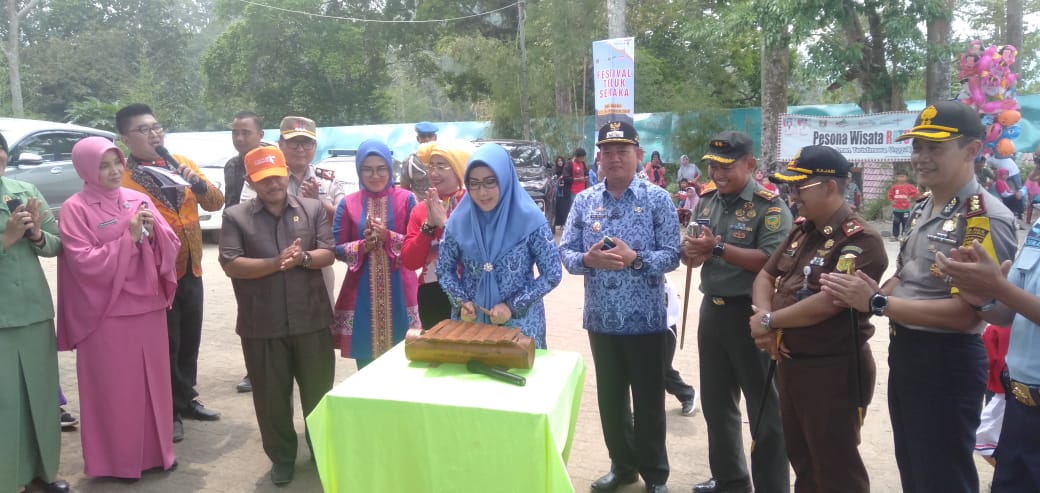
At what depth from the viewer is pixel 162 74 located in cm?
3428

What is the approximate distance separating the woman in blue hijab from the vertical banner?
8745 millimetres

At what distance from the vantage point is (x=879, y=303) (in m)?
2.50

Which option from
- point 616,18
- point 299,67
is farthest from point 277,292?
point 299,67

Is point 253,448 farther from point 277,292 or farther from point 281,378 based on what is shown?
point 277,292

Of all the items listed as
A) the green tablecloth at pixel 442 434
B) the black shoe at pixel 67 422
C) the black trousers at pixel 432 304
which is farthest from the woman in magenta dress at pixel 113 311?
the green tablecloth at pixel 442 434

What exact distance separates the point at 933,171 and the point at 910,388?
79 cm

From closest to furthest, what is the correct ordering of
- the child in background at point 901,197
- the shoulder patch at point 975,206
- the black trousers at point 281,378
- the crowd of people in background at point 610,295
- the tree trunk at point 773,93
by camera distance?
the shoulder patch at point 975,206 → the crowd of people in background at point 610,295 → the black trousers at point 281,378 → the child in background at point 901,197 → the tree trunk at point 773,93

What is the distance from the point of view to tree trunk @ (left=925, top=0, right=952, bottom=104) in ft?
39.5

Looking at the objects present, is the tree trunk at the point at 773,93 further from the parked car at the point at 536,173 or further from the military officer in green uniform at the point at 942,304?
the military officer in green uniform at the point at 942,304

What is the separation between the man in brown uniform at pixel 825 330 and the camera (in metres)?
2.75

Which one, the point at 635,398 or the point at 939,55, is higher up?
the point at 939,55

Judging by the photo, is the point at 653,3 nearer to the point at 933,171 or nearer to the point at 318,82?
the point at 318,82

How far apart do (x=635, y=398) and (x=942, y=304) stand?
1.50m

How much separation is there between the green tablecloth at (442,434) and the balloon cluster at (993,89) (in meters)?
9.65
